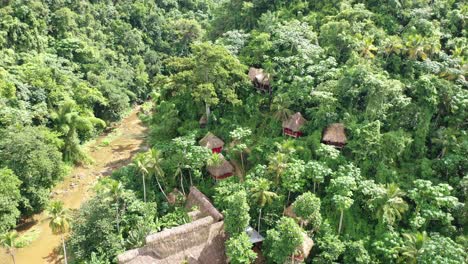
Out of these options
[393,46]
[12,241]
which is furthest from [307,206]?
[12,241]

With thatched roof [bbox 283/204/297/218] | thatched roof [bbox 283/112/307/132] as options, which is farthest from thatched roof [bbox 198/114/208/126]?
thatched roof [bbox 283/204/297/218]

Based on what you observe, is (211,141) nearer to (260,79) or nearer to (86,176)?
(260,79)

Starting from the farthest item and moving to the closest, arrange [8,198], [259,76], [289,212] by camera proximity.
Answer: [259,76] < [8,198] < [289,212]

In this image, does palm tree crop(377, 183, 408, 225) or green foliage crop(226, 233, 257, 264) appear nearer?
green foliage crop(226, 233, 257, 264)

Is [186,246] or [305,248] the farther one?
[186,246]

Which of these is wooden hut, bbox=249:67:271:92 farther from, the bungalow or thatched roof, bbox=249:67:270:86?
the bungalow

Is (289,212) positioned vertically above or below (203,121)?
below

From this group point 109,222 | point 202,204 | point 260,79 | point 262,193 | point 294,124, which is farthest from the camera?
point 260,79
